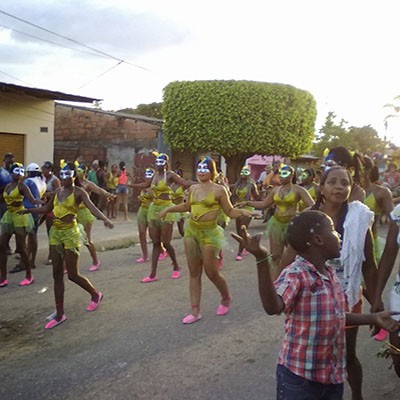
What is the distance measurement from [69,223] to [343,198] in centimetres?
361

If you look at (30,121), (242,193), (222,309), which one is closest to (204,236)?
(222,309)

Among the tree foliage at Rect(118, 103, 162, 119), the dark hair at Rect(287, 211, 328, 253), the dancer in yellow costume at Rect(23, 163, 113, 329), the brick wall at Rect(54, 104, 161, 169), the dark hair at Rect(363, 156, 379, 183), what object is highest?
the tree foliage at Rect(118, 103, 162, 119)

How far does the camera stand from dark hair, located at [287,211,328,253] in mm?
2479

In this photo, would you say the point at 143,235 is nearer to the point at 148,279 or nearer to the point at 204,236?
the point at 148,279

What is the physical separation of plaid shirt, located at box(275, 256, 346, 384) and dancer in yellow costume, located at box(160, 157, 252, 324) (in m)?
3.29

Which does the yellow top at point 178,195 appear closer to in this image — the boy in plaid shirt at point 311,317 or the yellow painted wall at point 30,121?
the boy in plaid shirt at point 311,317

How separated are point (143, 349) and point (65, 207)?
2.09 metres

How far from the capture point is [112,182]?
17578mm

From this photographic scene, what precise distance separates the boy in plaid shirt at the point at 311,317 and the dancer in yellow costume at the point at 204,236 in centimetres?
327

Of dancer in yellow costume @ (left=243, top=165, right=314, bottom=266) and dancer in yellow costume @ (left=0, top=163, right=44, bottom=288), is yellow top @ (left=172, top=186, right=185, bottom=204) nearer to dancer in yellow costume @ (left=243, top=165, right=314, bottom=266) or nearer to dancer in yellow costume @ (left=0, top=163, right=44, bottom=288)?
dancer in yellow costume @ (left=0, top=163, right=44, bottom=288)

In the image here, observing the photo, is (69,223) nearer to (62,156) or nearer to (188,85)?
(188,85)

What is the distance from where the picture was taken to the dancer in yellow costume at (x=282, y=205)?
22.4ft

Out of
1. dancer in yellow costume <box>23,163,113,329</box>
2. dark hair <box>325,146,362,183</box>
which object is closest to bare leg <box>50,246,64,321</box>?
dancer in yellow costume <box>23,163,113,329</box>

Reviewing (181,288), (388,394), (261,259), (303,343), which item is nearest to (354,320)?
(303,343)
